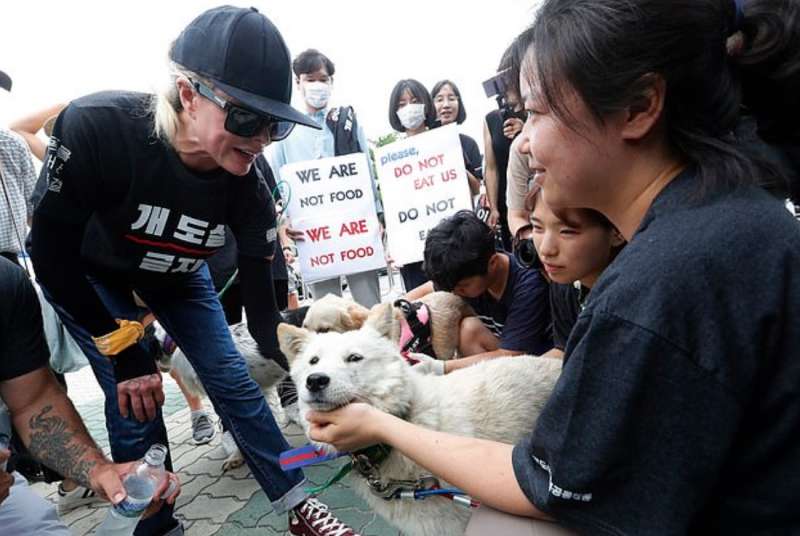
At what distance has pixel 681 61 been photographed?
84cm

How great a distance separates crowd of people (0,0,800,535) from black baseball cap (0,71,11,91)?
82.1 inches

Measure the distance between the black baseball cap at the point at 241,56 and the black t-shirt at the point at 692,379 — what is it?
4.67 ft

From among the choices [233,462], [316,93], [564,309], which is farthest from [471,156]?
[233,462]

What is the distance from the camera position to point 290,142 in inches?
169

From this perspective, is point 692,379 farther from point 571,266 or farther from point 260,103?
point 260,103

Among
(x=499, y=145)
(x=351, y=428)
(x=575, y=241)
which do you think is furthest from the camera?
(x=499, y=145)

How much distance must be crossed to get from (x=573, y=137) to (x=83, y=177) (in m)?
1.80

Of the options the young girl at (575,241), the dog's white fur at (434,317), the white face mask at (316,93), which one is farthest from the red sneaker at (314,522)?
the white face mask at (316,93)

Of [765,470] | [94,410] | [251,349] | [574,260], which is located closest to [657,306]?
[765,470]

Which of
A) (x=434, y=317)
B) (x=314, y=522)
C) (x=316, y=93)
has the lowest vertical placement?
(x=314, y=522)

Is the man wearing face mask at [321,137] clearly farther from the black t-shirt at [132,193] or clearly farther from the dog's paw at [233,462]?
the black t-shirt at [132,193]

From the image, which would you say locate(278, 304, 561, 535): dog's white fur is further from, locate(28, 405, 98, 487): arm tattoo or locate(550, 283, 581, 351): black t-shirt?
locate(28, 405, 98, 487): arm tattoo

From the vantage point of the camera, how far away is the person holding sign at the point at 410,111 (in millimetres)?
4527

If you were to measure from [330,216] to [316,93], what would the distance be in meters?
1.09
